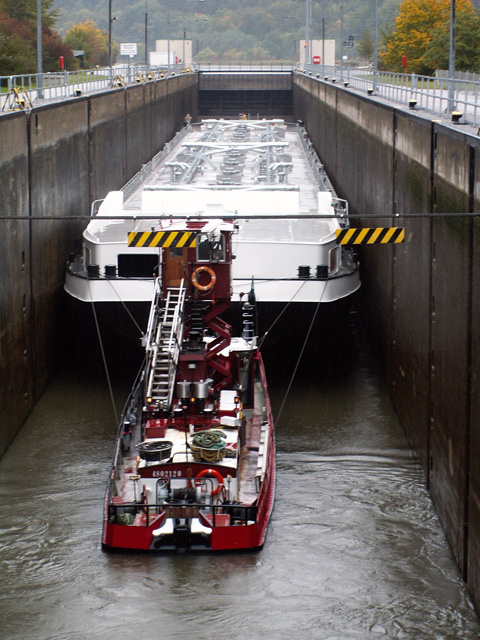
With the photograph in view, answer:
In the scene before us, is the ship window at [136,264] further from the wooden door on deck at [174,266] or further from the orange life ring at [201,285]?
the orange life ring at [201,285]

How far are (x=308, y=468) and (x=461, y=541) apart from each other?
15.3ft

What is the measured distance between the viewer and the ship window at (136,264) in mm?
22484

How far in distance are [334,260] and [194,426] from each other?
25.3 feet

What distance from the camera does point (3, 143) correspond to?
19.7 meters

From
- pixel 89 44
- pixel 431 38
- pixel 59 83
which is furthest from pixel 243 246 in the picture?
pixel 89 44

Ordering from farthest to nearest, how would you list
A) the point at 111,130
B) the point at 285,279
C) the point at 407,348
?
the point at 111,130 → the point at 285,279 → the point at 407,348

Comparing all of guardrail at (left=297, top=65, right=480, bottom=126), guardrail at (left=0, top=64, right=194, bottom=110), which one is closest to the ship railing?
guardrail at (left=297, top=65, right=480, bottom=126)

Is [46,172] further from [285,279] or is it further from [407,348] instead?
[407,348]

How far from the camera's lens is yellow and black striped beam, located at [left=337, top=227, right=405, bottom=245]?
13.8 metres

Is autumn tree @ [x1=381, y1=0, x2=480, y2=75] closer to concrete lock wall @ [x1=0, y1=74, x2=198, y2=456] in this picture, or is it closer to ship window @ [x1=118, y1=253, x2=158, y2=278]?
concrete lock wall @ [x1=0, y1=74, x2=198, y2=456]

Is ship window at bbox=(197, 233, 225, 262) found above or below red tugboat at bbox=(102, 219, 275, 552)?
above

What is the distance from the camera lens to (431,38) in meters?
58.7

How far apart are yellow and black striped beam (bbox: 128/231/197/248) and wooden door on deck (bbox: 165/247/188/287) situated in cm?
270

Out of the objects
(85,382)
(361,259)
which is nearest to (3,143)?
(85,382)
